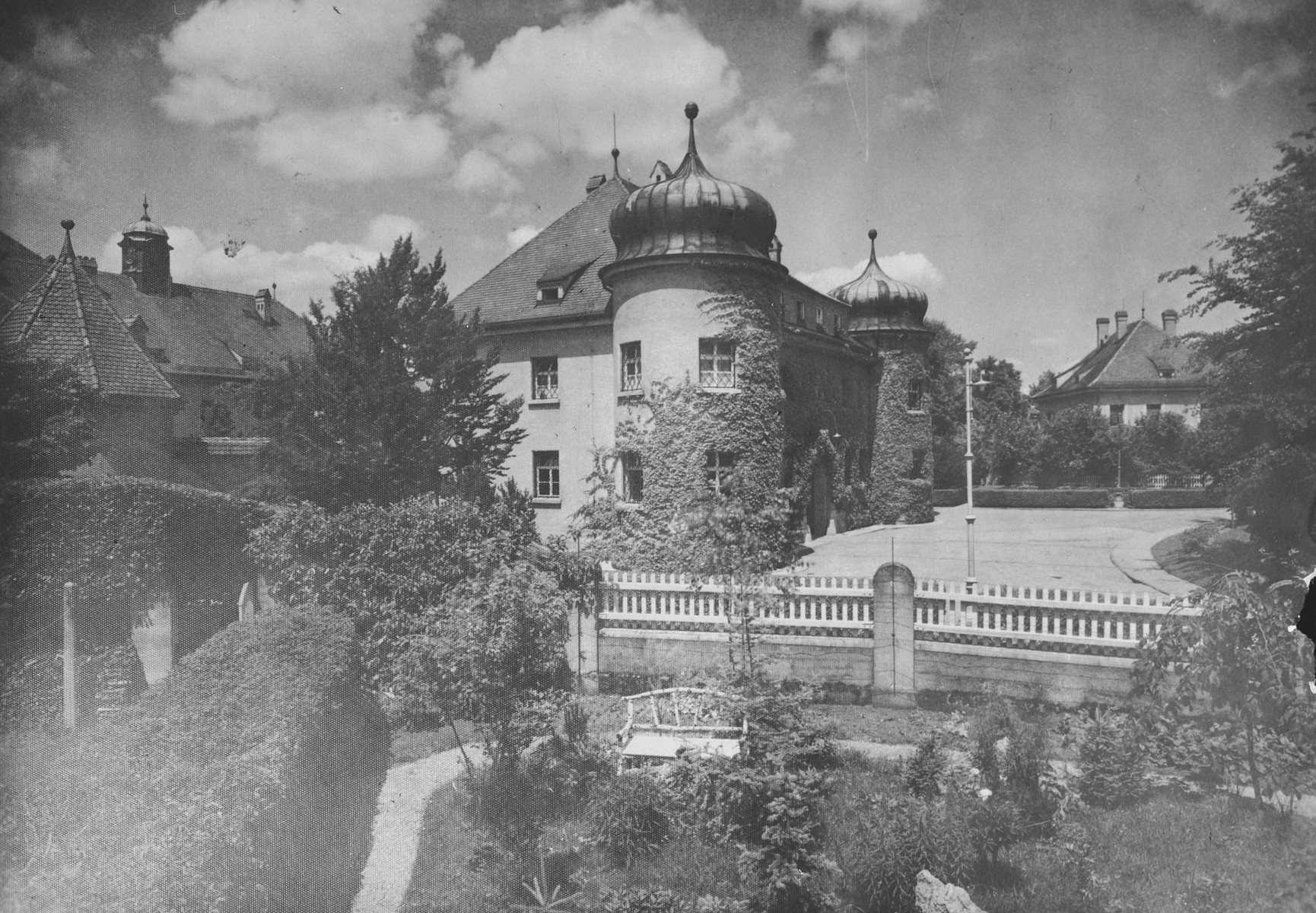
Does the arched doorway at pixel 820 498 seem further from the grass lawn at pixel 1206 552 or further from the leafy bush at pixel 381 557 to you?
the leafy bush at pixel 381 557

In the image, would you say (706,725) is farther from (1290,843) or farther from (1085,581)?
(1085,581)

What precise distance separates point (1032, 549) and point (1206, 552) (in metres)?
4.65

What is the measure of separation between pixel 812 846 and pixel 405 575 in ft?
25.1

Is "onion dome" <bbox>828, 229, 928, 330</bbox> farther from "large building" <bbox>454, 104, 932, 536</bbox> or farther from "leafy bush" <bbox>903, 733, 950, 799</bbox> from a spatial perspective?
"leafy bush" <bbox>903, 733, 950, 799</bbox>

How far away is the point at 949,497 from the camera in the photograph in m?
41.5

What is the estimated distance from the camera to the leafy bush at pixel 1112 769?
7.35 metres

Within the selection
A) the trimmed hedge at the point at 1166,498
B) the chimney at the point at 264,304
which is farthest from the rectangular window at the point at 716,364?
the chimney at the point at 264,304

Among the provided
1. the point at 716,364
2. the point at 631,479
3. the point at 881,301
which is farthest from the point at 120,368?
the point at 881,301

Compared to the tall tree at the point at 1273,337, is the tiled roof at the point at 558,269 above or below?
above

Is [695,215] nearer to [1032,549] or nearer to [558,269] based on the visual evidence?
[558,269]

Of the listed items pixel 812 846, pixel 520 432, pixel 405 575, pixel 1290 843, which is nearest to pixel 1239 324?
pixel 1290 843

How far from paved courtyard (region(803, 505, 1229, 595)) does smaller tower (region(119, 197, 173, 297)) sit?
60.3ft

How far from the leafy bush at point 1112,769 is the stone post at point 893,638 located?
2.89 metres

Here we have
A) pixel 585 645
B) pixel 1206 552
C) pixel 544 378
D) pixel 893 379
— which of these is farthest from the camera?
pixel 893 379
